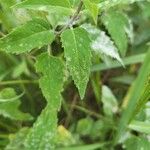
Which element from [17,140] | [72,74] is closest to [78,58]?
[72,74]

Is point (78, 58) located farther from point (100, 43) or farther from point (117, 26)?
point (117, 26)

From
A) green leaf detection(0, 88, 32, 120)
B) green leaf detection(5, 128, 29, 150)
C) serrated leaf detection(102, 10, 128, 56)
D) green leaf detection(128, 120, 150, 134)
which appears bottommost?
green leaf detection(5, 128, 29, 150)

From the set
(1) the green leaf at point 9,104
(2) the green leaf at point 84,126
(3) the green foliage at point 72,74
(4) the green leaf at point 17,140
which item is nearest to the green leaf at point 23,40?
(3) the green foliage at point 72,74

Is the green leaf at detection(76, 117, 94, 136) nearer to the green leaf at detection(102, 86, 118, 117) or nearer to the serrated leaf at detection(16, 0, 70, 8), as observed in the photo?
the green leaf at detection(102, 86, 118, 117)

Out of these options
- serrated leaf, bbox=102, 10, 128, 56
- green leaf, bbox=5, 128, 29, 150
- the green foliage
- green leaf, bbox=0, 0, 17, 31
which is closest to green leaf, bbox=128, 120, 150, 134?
the green foliage

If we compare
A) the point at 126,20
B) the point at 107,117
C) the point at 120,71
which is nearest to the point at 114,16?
A: the point at 126,20

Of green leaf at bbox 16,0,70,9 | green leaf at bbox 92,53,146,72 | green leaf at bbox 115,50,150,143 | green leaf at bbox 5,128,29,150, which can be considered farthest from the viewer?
green leaf at bbox 92,53,146,72
